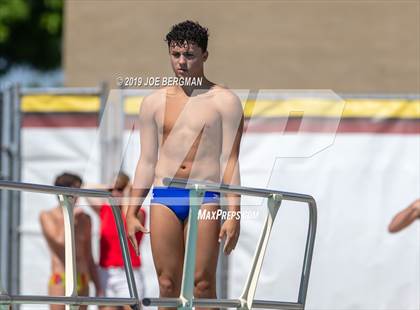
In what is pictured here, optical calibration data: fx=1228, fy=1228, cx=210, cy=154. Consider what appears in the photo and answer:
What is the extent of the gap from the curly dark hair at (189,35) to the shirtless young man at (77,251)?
12.7ft

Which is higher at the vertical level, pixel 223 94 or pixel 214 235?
pixel 223 94

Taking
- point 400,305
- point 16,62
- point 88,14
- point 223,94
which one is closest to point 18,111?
point 88,14

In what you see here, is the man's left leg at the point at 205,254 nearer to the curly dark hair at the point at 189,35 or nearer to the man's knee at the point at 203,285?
the man's knee at the point at 203,285

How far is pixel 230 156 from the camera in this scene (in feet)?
21.2

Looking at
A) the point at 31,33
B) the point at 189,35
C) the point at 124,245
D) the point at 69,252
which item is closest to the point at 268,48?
the point at 189,35

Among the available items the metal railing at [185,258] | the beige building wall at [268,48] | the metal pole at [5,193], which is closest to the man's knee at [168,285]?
the metal railing at [185,258]

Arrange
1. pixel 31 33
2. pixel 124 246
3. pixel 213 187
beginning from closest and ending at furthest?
pixel 213 187 → pixel 124 246 → pixel 31 33

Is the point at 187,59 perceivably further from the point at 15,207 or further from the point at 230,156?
the point at 15,207

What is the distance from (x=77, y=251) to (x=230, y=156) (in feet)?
14.5

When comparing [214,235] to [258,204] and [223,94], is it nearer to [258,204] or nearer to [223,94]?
[258,204]

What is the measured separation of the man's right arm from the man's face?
0.85 feet

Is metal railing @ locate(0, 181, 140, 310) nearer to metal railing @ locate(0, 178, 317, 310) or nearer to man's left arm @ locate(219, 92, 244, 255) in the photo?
metal railing @ locate(0, 178, 317, 310)

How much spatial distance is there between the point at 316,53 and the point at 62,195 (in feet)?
23.2

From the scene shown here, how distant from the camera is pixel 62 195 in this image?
597cm
